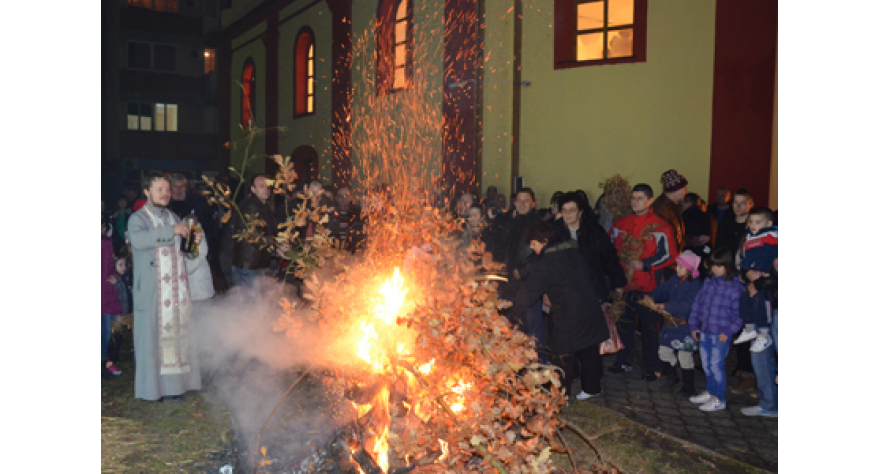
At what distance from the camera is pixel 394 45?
51.4 feet

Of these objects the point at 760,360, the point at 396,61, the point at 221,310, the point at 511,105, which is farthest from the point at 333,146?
the point at 760,360

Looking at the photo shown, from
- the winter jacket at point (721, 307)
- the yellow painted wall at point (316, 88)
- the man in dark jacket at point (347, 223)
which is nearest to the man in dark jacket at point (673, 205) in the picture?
the winter jacket at point (721, 307)

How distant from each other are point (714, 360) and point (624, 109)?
6625 millimetres

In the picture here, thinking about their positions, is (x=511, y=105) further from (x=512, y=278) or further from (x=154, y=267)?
(x=154, y=267)

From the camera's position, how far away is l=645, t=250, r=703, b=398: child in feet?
21.6

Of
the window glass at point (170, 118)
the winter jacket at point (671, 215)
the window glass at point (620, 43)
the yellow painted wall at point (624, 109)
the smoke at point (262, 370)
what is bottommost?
the smoke at point (262, 370)

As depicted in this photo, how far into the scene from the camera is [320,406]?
607 centimetres

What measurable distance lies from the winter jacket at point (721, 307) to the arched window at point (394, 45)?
9.83 meters

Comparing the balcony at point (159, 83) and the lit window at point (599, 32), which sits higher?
the balcony at point (159, 83)

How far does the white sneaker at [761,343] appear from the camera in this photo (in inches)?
236

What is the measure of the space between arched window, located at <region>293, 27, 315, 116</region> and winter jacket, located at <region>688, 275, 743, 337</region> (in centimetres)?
1573

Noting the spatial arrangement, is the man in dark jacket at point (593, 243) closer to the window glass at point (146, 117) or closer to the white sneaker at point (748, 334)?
the white sneaker at point (748, 334)
